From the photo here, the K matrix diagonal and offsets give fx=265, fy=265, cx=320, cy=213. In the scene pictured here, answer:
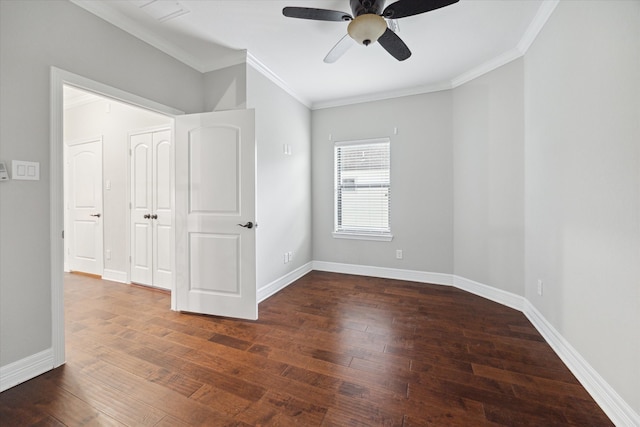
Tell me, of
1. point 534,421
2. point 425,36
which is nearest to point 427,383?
point 534,421

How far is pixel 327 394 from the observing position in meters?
1.62

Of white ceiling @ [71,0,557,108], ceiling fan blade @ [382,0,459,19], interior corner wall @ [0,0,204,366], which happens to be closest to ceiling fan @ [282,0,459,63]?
ceiling fan blade @ [382,0,459,19]

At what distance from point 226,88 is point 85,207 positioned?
3175 millimetres

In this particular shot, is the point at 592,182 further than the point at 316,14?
No

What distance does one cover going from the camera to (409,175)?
152 inches

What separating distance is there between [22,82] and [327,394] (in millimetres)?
2793

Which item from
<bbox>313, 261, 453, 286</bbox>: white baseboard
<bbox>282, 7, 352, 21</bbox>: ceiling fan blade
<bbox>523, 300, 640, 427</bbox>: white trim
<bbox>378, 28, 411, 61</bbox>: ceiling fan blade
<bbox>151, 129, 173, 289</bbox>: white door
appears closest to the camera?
<bbox>523, 300, 640, 427</bbox>: white trim

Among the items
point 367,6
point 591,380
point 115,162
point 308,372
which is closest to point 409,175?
point 367,6

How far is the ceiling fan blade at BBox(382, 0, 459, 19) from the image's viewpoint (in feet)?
5.68

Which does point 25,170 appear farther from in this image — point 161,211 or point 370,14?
point 370,14

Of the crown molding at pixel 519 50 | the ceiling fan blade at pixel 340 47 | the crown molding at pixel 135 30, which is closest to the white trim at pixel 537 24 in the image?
the crown molding at pixel 519 50

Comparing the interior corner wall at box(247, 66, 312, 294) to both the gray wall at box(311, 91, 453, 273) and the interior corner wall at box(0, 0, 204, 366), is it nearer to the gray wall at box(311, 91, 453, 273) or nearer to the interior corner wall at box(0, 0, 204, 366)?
the gray wall at box(311, 91, 453, 273)

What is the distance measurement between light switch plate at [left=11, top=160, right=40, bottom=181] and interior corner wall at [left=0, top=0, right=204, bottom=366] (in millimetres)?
28

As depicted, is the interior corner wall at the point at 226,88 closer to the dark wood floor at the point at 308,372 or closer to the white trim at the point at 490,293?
the dark wood floor at the point at 308,372
